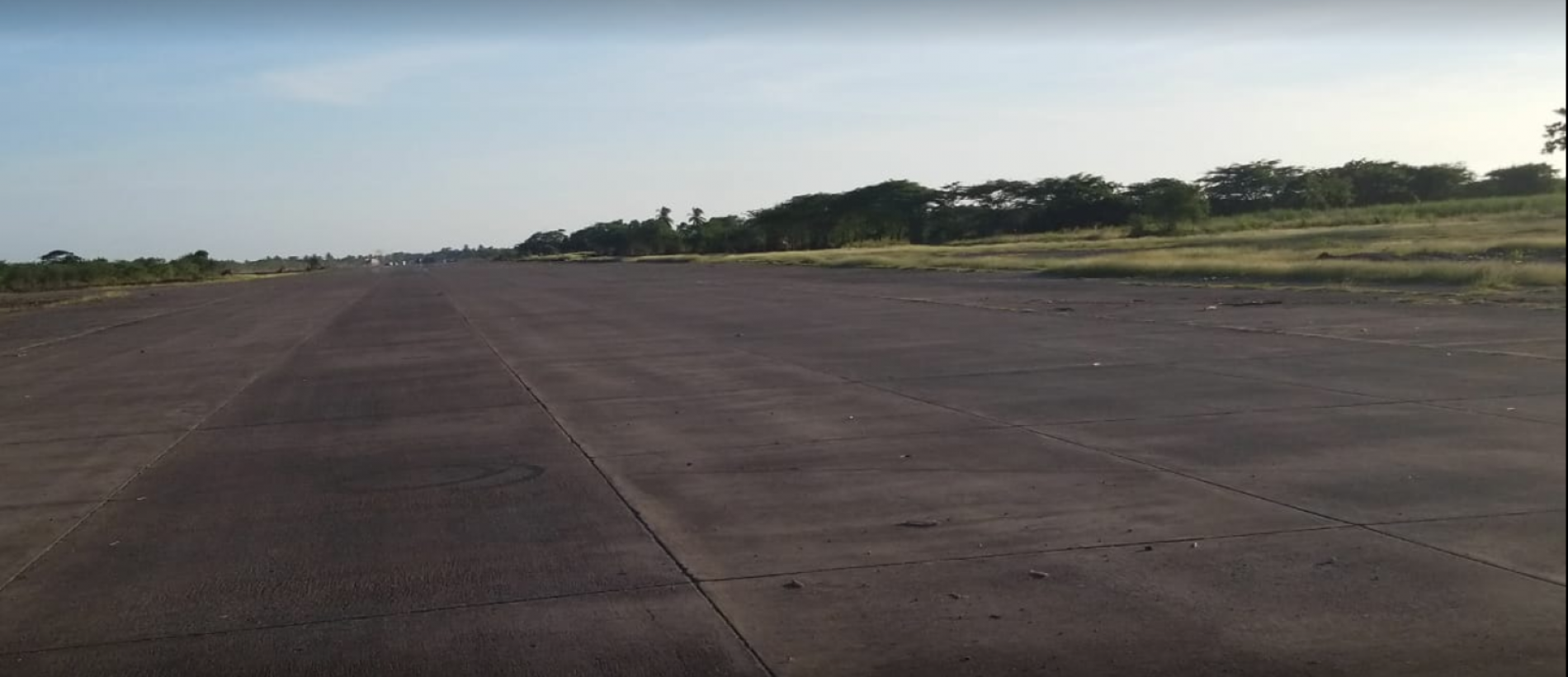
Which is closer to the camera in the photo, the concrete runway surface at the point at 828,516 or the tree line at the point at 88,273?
the concrete runway surface at the point at 828,516

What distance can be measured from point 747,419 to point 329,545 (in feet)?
18.3

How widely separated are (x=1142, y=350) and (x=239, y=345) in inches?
764

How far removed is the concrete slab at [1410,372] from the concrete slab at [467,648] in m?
8.74

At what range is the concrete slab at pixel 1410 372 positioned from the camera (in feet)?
42.3

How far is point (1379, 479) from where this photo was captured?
29.7 feet

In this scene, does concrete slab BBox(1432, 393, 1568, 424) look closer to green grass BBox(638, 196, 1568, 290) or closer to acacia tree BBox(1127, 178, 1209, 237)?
green grass BBox(638, 196, 1568, 290)

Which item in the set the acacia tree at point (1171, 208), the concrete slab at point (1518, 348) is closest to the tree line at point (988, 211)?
the acacia tree at point (1171, 208)

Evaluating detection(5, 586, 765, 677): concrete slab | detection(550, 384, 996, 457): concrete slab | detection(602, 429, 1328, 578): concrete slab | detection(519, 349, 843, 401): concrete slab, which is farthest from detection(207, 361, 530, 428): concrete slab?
detection(5, 586, 765, 677): concrete slab

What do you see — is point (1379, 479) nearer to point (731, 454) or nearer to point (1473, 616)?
point (1473, 616)

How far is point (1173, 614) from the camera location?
6352 mm

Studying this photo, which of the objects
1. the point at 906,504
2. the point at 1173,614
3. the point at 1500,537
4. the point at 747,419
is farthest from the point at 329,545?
the point at 1500,537

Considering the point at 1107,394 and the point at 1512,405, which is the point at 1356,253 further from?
the point at 1512,405

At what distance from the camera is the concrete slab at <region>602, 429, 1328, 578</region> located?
7896 mm

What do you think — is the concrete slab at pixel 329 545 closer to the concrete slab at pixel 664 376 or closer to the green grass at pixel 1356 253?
the concrete slab at pixel 664 376
